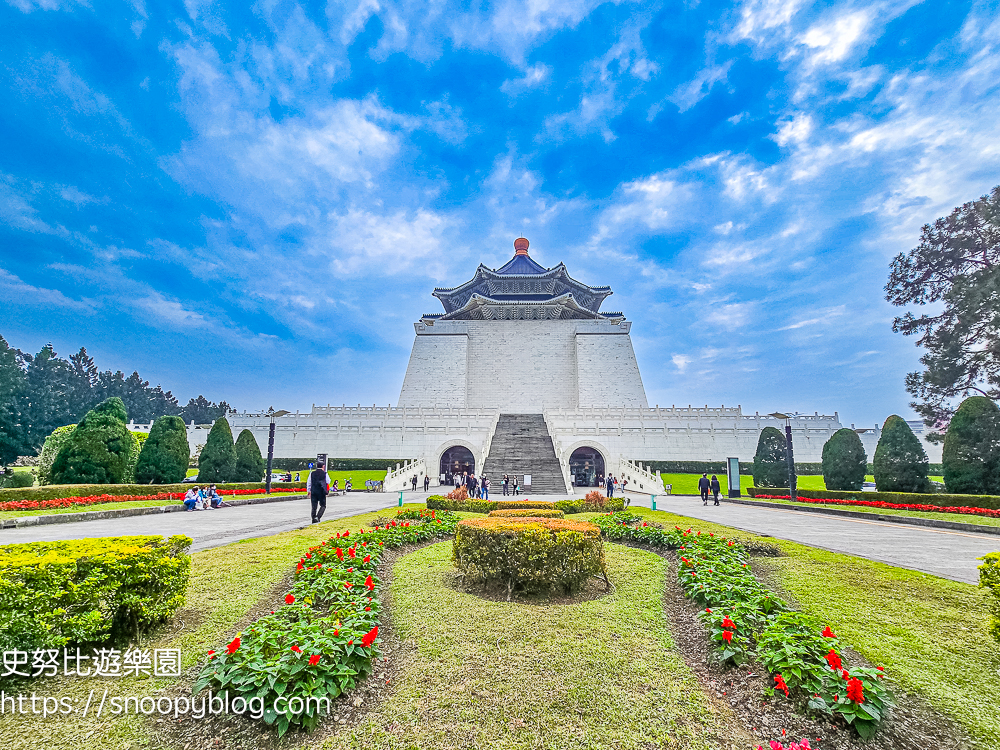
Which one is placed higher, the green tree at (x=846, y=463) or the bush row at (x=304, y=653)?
the green tree at (x=846, y=463)

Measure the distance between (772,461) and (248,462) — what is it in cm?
2128

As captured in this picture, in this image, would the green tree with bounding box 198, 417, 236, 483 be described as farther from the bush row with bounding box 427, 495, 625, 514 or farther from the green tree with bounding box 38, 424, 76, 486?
the bush row with bounding box 427, 495, 625, 514

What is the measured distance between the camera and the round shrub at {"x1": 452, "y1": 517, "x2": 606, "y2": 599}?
434 centimetres

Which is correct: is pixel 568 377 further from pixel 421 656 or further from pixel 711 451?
pixel 421 656

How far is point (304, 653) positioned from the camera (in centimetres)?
253

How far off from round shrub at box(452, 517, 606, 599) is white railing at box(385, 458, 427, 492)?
55.3 feet

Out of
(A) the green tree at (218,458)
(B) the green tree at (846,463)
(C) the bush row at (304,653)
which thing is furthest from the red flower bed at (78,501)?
(B) the green tree at (846,463)

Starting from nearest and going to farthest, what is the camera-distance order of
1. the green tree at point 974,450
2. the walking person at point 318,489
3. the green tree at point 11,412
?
the walking person at point 318,489 → the green tree at point 974,450 → the green tree at point 11,412

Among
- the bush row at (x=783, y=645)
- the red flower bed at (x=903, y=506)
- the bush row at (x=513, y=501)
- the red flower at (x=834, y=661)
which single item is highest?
the red flower at (x=834, y=661)

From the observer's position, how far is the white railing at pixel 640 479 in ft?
64.8

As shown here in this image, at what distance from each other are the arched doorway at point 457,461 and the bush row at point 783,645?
2149 cm

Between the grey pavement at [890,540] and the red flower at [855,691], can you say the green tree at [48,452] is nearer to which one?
the red flower at [855,691]

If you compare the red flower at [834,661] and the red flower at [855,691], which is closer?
the red flower at [855,691]

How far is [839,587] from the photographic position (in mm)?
4340
